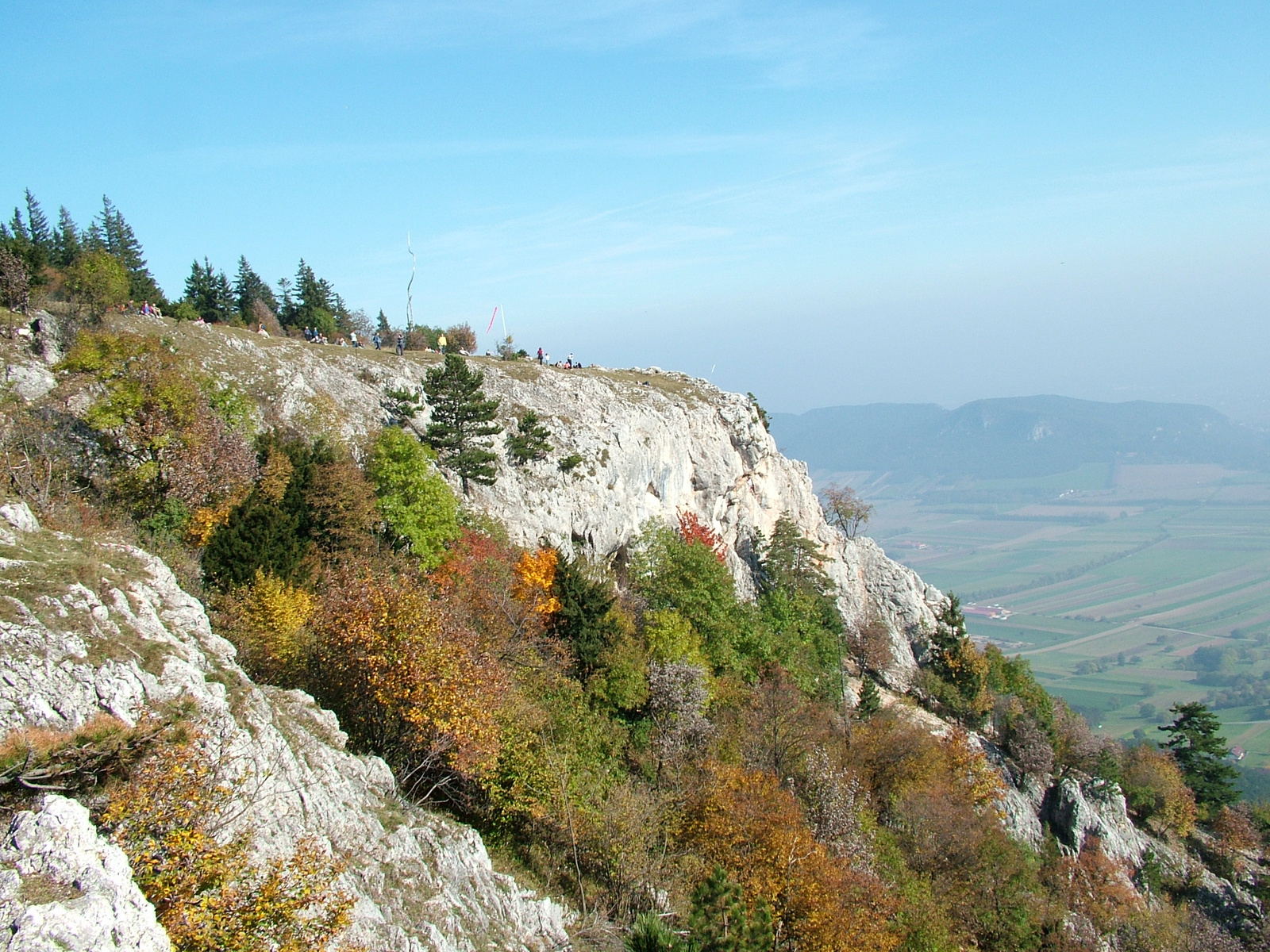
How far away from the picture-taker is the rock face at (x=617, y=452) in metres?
47.5

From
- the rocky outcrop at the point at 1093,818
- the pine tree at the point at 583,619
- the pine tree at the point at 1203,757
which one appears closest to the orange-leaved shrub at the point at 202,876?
the pine tree at the point at 583,619

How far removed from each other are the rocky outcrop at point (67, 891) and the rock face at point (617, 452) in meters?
34.9

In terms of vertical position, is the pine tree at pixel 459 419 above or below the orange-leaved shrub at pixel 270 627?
above

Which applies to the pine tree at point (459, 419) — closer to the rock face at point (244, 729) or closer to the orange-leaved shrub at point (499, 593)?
the orange-leaved shrub at point (499, 593)

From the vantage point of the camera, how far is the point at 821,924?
2369 cm

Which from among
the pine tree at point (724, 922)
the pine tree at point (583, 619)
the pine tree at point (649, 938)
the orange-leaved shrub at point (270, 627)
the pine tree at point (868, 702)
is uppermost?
the orange-leaved shrub at point (270, 627)

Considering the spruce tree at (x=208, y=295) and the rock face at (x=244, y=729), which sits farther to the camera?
the spruce tree at (x=208, y=295)

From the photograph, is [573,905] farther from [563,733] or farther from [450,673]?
[450,673]

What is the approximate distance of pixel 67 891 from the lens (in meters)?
10.6

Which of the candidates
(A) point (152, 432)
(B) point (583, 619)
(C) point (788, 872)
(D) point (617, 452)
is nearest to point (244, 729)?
(C) point (788, 872)

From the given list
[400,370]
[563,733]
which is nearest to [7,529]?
[563,733]

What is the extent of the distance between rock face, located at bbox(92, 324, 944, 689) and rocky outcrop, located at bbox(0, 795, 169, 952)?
3489cm

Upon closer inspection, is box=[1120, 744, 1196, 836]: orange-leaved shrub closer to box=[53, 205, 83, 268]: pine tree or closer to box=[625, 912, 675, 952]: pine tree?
box=[625, 912, 675, 952]: pine tree

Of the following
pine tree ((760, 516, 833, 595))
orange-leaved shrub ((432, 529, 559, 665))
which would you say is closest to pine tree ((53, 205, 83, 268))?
orange-leaved shrub ((432, 529, 559, 665))
